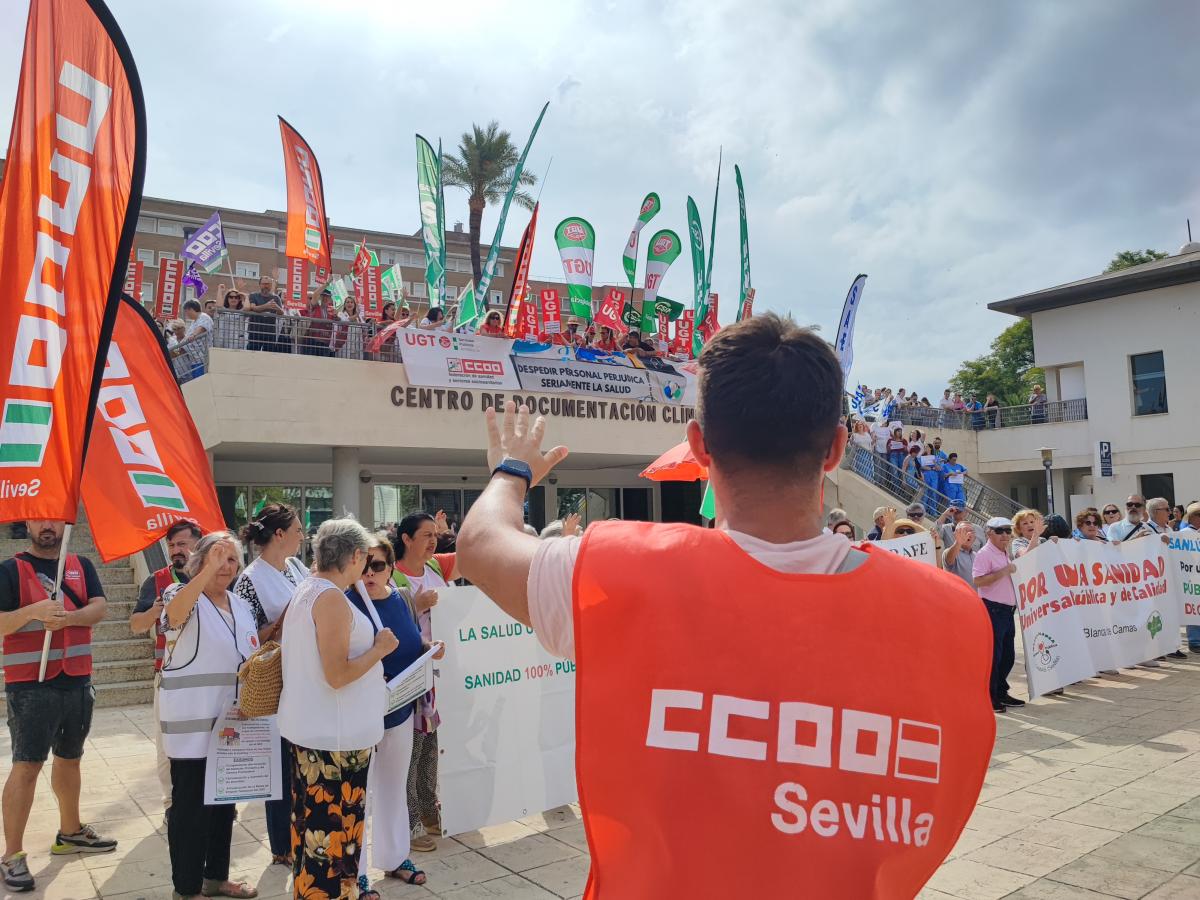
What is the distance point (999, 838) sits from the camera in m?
5.09

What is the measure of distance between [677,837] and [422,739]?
4.44 m

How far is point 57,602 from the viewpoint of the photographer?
4.57 metres

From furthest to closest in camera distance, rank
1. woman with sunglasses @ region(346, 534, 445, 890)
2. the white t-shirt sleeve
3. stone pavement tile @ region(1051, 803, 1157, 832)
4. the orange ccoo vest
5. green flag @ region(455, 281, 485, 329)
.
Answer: green flag @ region(455, 281, 485, 329), stone pavement tile @ region(1051, 803, 1157, 832), woman with sunglasses @ region(346, 534, 445, 890), the white t-shirt sleeve, the orange ccoo vest

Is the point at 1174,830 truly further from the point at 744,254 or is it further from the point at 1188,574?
the point at 744,254

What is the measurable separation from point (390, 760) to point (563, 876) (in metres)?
1.13

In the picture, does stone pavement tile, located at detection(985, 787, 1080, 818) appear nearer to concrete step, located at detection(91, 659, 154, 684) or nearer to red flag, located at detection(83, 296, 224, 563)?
red flag, located at detection(83, 296, 224, 563)

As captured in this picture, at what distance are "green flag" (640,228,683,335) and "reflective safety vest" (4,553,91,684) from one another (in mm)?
16070

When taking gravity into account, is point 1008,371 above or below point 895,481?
above

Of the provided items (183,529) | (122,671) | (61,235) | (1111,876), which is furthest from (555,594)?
(122,671)

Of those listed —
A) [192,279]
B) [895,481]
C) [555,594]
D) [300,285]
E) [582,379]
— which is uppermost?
[192,279]

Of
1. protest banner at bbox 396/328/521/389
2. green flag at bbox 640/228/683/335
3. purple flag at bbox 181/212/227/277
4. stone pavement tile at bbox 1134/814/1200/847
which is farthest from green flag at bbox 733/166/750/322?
stone pavement tile at bbox 1134/814/1200/847

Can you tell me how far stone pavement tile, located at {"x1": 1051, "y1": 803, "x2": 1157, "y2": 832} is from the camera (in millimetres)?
5226

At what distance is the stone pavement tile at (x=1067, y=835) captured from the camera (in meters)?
4.92

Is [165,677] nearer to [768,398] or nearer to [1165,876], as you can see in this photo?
[768,398]
